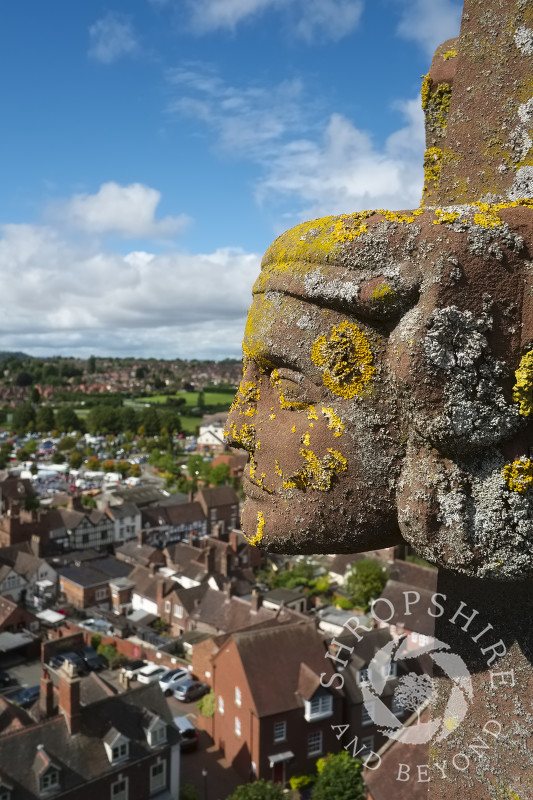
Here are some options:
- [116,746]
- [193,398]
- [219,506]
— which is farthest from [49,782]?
[193,398]

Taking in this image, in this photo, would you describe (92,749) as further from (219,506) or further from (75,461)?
(75,461)

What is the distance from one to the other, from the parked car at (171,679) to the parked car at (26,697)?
5.48m

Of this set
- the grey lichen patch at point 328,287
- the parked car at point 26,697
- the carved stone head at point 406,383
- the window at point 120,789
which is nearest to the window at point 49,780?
the window at point 120,789

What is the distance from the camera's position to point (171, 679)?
2864cm

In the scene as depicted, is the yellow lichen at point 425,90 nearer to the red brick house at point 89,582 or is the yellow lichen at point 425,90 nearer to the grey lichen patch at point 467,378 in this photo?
the grey lichen patch at point 467,378

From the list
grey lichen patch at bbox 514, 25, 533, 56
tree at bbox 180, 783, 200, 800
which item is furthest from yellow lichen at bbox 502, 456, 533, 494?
tree at bbox 180, 783, 200, 800

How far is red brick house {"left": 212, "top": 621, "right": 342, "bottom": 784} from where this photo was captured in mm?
20656

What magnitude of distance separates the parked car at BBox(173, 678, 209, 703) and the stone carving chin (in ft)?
90.4

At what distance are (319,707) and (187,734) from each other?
6253mm

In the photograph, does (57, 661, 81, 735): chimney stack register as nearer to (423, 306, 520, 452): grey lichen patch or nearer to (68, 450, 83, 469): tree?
(423, 306, 520, 452): grey lichen patch

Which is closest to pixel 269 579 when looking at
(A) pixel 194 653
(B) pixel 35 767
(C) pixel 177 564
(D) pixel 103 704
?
(C) pixel 177 564

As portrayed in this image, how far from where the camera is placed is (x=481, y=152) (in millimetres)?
3240

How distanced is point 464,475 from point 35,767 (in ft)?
64.1

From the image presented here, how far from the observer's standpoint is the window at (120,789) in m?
18.9
